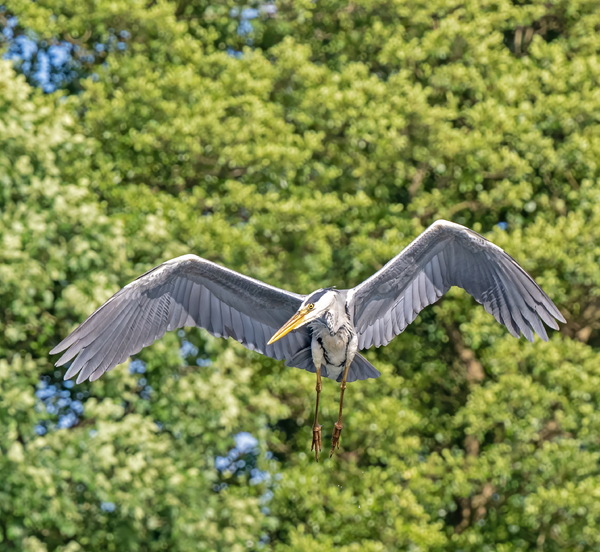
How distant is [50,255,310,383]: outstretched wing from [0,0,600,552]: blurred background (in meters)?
4.74

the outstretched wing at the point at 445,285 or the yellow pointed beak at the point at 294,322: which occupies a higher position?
the outstretched wing at the point at 445,285

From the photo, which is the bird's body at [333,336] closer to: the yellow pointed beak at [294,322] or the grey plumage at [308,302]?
the grey plumage at [308,302]

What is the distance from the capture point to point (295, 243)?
21.2 meters

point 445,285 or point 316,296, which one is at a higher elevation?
point 445,285

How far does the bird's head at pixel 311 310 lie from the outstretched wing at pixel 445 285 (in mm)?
349

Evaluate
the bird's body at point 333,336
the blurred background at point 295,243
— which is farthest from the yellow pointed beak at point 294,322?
the blurred background at point 295,243

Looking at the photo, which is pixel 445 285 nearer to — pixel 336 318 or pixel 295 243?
pixel 336 318

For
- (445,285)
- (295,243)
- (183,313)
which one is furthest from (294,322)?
(295,243)

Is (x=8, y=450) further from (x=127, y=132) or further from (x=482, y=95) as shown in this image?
(x=482, y=95)

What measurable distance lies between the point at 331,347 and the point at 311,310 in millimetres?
308

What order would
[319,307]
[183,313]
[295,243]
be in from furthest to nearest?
[295,243] < [183,313] < [319,307]

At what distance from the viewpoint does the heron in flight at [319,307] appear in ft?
40.6

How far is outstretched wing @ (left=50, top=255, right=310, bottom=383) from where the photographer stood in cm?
1255

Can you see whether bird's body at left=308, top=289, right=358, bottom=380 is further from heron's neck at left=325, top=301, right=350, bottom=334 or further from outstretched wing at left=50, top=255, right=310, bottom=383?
outstretched wing at left=50, top=255, right=310, bottom=383
